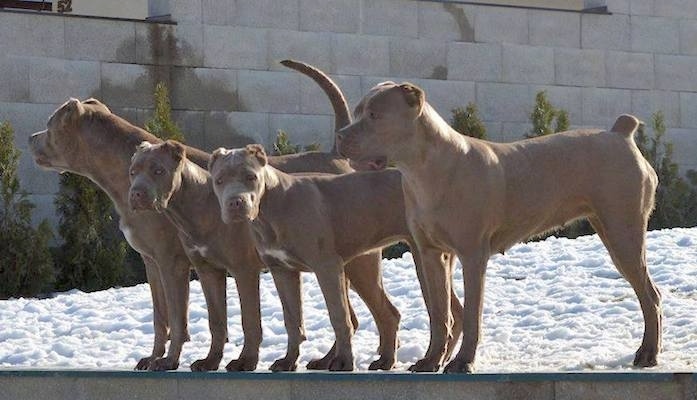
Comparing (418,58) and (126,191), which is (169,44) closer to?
(418,58)

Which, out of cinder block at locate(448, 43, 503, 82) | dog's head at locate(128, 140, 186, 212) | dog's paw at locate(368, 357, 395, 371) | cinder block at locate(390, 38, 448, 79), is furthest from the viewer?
cinder block at locate(448, 43, 503, 82)

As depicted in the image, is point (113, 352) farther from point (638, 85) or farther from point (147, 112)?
point (638, 85)

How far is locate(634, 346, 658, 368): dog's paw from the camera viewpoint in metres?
9.05

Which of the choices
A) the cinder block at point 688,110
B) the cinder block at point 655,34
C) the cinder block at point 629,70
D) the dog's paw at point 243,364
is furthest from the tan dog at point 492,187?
the cinder block at point 688,110

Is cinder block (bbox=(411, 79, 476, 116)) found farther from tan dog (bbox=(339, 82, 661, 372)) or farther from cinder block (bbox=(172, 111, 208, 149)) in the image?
tan dog (bbox=(339, 82, 661, 372))

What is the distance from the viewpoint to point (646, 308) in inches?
364

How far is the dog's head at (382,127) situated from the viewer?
331 inches

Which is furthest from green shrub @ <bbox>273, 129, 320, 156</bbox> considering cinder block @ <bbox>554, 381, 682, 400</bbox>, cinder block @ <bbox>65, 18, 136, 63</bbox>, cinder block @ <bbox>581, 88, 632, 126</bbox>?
cinder block @ <bbox>554, 381, 682, 400</bbox>

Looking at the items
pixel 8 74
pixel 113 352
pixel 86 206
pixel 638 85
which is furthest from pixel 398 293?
pixel 638 85

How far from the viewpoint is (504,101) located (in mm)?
18984

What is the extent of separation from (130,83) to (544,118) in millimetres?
4881

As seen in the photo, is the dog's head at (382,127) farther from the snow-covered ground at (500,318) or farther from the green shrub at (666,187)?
the green shrub at (666,187)

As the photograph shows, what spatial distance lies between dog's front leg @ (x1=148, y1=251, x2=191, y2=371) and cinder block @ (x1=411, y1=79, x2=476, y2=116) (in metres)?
9.18

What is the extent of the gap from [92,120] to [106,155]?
25cm
